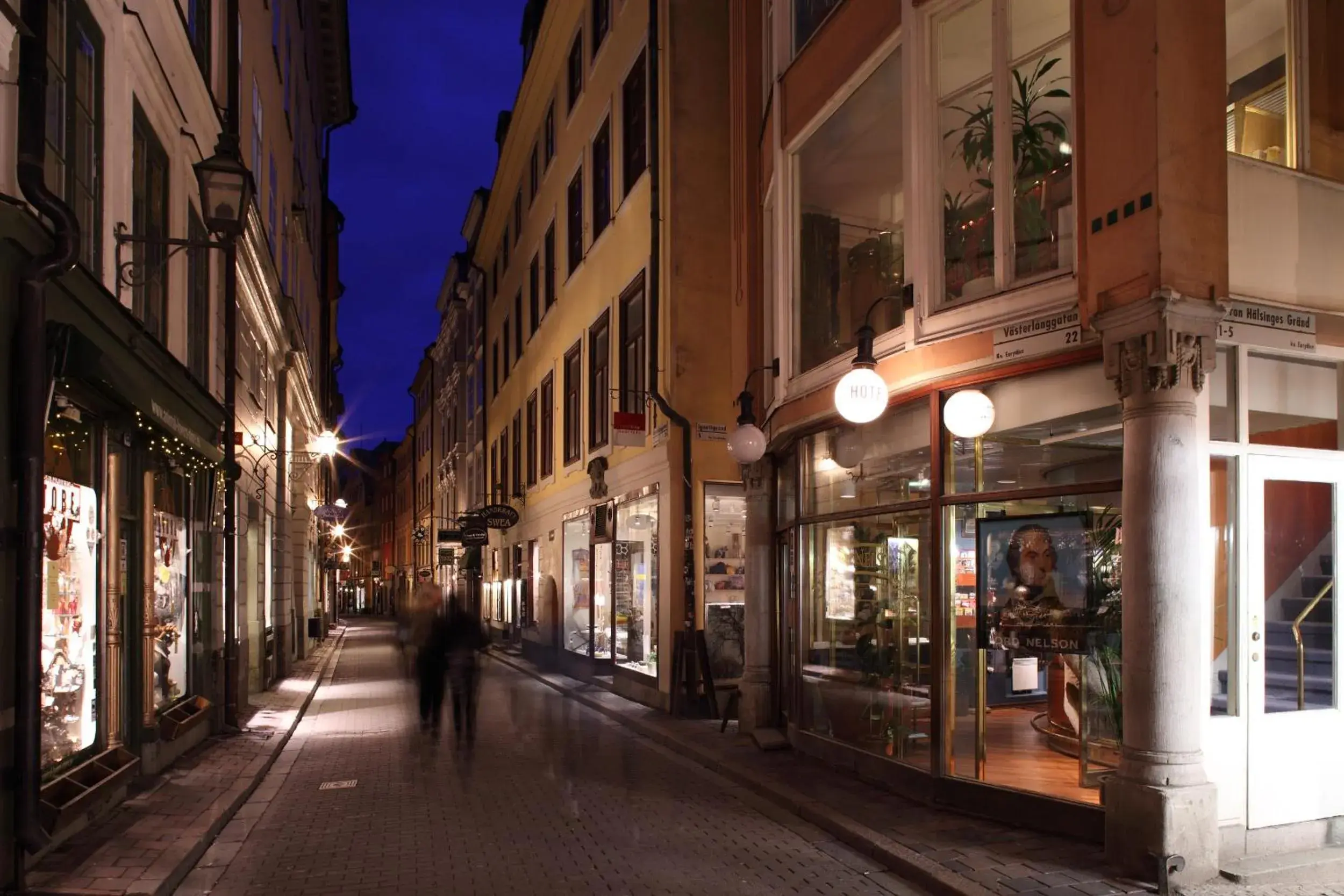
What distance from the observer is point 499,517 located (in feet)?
91.0

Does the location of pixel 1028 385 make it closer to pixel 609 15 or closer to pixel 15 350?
pixel 15 350

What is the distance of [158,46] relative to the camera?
11.1 meters

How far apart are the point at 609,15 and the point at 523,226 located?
11246 mm

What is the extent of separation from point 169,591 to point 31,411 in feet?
18.7

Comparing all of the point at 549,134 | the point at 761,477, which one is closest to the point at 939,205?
the point at 761,477

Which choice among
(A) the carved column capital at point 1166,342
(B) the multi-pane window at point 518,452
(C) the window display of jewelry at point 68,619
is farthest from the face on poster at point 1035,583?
(B) the multi-pane window at point 518,452

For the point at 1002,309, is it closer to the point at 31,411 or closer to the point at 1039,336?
the point at 1039,336

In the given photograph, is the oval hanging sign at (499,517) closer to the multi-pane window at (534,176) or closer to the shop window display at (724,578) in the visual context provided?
the multi-pane window at (534,176)

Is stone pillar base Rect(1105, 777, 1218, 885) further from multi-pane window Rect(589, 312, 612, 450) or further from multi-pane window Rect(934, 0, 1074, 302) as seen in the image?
multi-pane window Rect(589, 312, 612, 450)

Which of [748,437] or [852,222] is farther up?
[852,222]

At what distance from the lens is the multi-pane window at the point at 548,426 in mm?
25625

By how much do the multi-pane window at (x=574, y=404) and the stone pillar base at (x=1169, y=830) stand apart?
1640 centimetres

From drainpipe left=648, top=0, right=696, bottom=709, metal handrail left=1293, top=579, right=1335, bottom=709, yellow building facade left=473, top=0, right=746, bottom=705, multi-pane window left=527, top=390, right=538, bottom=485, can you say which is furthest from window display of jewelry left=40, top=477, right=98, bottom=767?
multi-pane window left=527, top=390, right=538, bottom=485

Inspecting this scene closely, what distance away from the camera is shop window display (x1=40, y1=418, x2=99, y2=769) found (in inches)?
302
